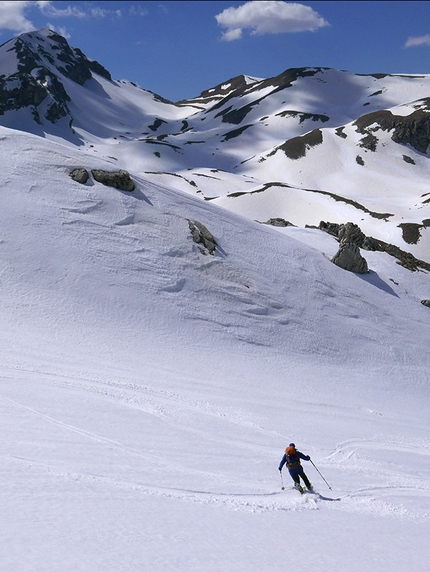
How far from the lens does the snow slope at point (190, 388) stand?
29.8ft

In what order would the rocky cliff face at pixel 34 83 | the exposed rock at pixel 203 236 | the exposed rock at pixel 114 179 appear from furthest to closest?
the rocky cliff face at pixel 34 83 → the exposed rock at pixel 114 179 → the exposed rock at pixel 203 236

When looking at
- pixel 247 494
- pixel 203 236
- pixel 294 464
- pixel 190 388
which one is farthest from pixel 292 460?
pixel 203 236

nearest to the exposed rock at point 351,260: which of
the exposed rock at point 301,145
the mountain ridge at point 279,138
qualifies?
the mountain ridge at point 279,138

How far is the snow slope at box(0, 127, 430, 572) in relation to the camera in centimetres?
909

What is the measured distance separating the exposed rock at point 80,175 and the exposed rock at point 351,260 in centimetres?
1867

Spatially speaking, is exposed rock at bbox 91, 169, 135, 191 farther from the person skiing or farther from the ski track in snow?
the person skiing

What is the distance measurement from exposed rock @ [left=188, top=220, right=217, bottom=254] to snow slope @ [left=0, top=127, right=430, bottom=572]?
20.2 inches

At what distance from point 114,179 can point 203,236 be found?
697 cm

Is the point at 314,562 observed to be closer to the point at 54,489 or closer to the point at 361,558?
the point at 361,558

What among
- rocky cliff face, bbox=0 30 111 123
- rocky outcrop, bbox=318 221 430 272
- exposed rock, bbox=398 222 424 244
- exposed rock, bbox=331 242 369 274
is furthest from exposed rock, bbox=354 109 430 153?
exposed rock, bbox=331 242 369 274

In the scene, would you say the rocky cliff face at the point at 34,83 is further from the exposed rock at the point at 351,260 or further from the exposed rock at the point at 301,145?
the exposed rock at the point at 351,260

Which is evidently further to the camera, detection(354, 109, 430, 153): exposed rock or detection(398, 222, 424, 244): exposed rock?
detection(354, 109, 430, 153): exposed rock

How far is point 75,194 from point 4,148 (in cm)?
632

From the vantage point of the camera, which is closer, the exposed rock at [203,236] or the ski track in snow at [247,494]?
the ski track in snow at [247,494]
